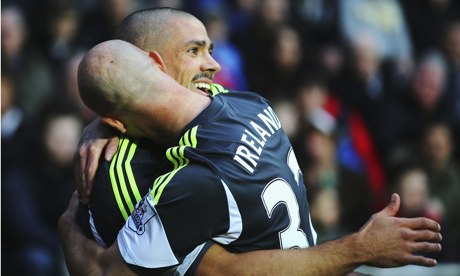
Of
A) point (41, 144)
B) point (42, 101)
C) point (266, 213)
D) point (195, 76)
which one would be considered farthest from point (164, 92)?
point (42, 101)

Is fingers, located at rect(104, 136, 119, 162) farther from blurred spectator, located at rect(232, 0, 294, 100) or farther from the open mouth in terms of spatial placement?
blurred spectator, located at rect(232, 0, 294, 100)

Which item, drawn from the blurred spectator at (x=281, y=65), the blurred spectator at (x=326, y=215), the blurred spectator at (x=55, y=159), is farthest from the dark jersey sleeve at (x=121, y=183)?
the blurred spectator at (x=281, y=65)

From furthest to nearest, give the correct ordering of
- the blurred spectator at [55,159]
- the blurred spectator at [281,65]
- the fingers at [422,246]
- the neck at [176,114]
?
the blurred spectator at [281,65] → the blurred spectator at [55,159] → the neck at [176,114] → the fingers at [422,246]

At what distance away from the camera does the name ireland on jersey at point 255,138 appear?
4.76 metres

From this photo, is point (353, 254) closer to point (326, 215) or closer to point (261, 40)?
point (326, 215)

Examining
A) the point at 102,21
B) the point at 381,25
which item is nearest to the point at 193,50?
the point at 102,21

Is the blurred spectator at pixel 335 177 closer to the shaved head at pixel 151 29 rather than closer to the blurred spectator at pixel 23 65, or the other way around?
the blurred spectator at pixel 23 65

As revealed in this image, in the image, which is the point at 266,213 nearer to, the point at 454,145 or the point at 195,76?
the point at 195,76

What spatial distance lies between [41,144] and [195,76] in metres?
3.87

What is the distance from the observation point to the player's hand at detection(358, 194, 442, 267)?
14.9ft

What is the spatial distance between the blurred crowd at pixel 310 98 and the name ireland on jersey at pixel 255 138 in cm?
366

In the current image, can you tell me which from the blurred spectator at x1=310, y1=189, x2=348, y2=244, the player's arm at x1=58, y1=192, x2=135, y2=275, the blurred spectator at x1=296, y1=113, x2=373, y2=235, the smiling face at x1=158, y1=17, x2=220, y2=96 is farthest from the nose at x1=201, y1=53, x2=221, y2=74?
the blurred spectator at x1=296, y1=113, x2=373, y2=235

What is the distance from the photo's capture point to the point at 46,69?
9.86 meters

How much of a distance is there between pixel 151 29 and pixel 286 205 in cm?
115
